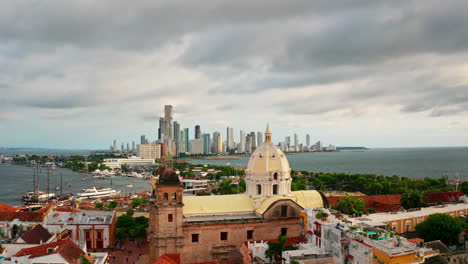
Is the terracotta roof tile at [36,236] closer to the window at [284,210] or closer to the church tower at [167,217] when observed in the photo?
the church tower at [167,217]

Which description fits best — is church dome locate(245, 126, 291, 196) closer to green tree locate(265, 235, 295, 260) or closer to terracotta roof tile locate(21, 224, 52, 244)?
green tree locate(265, 235, 295, 260)

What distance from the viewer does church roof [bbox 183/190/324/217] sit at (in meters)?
43.5

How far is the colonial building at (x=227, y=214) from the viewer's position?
40531 mm

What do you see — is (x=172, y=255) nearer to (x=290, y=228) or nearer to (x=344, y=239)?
(x=290, y=228)

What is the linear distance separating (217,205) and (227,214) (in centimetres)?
173

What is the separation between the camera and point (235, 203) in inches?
1794

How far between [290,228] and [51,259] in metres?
26.2

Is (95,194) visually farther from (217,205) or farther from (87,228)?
(217,205)

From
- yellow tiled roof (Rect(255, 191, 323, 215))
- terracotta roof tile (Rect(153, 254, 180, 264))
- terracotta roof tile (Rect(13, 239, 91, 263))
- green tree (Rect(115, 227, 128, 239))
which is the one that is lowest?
green tree (Rect(115, 227, 128, 239))

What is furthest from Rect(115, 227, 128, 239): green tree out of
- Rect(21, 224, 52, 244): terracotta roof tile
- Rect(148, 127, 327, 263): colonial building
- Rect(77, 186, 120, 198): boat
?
Rect(77, 186, 120, 198): boat

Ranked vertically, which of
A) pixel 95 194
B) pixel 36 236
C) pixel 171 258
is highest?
pixel 36 236

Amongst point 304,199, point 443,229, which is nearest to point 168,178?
point 304,199

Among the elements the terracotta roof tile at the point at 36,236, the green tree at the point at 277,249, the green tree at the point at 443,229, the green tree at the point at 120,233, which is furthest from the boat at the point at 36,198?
the green tree at the point at 443,229

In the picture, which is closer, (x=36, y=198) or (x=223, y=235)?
(x=223, y=235)
